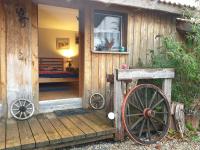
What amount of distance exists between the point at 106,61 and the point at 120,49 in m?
0.50

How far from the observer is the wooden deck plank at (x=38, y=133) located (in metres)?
2.85

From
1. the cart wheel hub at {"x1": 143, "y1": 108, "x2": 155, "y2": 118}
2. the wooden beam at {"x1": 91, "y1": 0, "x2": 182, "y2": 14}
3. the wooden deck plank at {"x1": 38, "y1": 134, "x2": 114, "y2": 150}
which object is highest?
the wooden beam at {"x1": 91, "y1": 0, "x2": 182, "y2": 14}

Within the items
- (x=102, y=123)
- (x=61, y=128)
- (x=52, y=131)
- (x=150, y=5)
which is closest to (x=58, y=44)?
(x=150, y=5)

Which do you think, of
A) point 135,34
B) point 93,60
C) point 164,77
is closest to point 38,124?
point 93,60

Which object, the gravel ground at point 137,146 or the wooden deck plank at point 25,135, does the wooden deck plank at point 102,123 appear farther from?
the wooden deck plank at point 25,135

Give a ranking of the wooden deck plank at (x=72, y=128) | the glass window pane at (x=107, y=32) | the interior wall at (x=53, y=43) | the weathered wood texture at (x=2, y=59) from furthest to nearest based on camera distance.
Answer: the interior wall at (x=53, y=43)
the glass window pane at (x=107, y=32)
the weathered wood texture at (x=2, y=59)
the wooden deck plank at (x=72, y=128)

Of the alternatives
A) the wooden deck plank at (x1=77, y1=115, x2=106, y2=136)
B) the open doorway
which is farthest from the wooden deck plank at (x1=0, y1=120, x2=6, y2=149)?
the open doorway

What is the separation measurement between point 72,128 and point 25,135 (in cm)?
70

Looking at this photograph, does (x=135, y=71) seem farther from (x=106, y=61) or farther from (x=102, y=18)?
(x=102, y=18)

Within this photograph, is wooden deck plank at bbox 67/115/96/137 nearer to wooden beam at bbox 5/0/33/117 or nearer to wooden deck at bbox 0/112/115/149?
wooden deck at bbox 0/112/115/149

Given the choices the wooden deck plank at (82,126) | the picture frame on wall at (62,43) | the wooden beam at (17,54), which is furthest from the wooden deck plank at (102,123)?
the picture frame on wall at (62,43)

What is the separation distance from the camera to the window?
15.4 feet

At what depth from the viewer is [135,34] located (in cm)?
499

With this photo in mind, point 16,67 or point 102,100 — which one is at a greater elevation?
point 16,67
